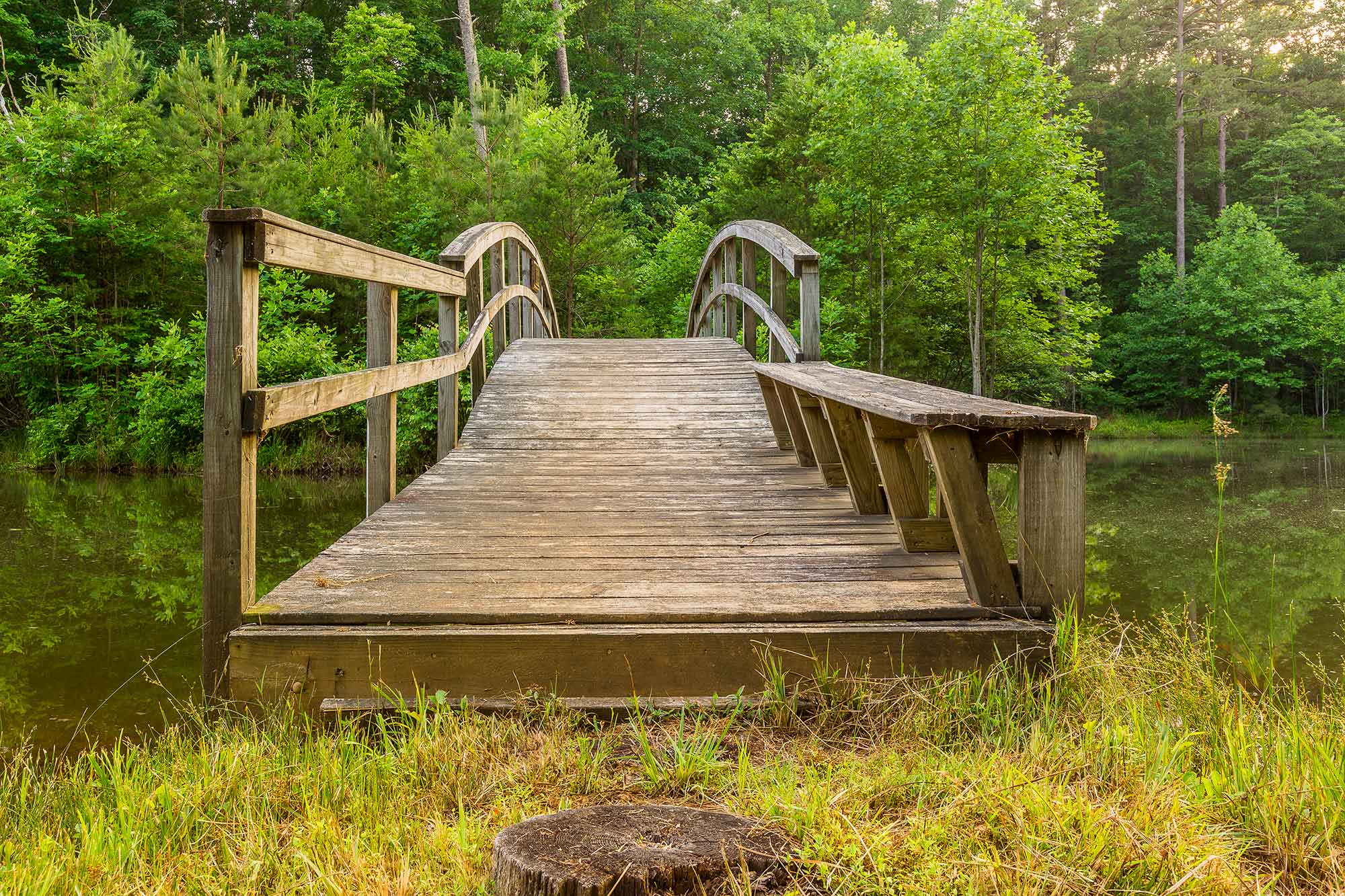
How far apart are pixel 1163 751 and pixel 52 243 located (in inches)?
528

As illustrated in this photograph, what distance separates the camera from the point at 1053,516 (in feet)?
7.75

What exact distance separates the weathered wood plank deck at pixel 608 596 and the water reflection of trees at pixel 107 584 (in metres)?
1.20

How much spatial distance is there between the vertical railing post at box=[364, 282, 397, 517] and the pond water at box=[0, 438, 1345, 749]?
3.47 feet

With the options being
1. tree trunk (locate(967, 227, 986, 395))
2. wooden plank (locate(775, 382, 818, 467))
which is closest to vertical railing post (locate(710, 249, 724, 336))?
wooden plank (locate(775, 382, 818, 467))

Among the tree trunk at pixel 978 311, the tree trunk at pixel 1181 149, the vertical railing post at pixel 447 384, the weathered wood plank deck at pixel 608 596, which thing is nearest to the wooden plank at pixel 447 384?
the vertical railing post at pixel 447 384

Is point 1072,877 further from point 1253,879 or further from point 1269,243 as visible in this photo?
point 1269,243

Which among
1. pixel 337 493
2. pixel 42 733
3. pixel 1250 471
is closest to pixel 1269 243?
pixel 1250 471

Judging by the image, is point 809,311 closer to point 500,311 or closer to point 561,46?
point 500,311

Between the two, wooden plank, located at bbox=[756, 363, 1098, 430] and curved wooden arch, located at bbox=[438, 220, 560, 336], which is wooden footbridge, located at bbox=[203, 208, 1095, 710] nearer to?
wooden plank, located at bbox=[756, 363, 1098, 430]

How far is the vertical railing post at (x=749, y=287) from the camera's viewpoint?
284 inches

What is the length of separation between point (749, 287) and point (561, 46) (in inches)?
651

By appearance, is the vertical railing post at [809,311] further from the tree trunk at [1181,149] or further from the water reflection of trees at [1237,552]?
the tree trunk at [1181,149]

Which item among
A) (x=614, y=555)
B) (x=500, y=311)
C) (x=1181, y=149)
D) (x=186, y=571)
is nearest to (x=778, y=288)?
(x=500, y=311)

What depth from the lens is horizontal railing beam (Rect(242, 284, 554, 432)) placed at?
2.35 m
